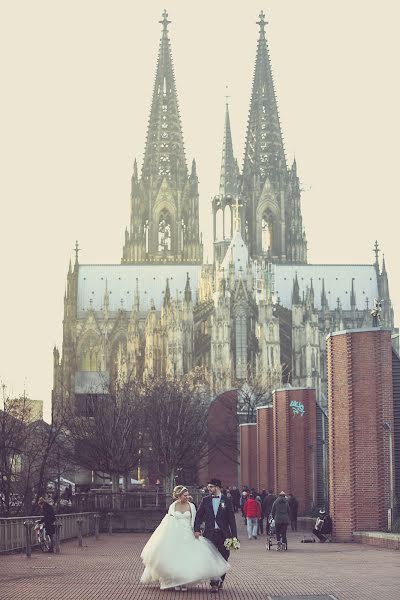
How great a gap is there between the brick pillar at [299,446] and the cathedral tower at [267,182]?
95995mm

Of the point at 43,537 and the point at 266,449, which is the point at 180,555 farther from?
the point at 266,449

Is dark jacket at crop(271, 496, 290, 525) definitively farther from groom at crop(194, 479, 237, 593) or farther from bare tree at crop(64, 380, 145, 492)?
bare tree at crop(64, 380, 145, 492)

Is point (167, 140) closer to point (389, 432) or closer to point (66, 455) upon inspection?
point (66, 455)

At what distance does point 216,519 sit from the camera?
17641 millimetres

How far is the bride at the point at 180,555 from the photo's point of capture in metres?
16.4

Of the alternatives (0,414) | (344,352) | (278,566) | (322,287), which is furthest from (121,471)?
(322,287)

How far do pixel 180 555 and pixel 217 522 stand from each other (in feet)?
3.58

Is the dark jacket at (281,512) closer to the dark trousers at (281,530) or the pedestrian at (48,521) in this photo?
the dark trousers at (281,530)

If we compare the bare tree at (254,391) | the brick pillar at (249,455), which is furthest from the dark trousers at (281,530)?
the bare tree at (254,391)

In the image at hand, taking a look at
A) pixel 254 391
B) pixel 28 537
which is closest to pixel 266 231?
pixel 254 391

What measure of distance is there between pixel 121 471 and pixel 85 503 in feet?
26.7

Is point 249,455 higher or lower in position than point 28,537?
higher

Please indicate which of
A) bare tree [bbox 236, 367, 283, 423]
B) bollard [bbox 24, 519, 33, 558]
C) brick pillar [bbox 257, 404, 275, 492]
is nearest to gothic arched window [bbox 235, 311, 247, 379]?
bare tree [bbox 236, 367, 283, 423]

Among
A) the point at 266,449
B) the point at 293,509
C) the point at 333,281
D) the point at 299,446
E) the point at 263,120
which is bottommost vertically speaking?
the point at 293,509
